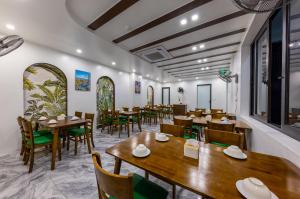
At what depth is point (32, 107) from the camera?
3.23 metres

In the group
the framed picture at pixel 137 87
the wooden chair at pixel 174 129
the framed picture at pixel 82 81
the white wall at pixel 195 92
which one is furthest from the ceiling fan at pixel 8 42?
the white wall at pixel 195 92

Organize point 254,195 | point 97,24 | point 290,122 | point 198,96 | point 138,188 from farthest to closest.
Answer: point 198,96, point 97,24, point 290,122, point 138,188, point 254,195

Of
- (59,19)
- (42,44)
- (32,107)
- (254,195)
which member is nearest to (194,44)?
(59,19)

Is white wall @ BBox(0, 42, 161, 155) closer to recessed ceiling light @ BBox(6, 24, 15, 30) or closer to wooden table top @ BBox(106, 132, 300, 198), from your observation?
recessed ceiling light @ BBox(6, 24, 15, 30)

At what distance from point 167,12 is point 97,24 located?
1.38 meters

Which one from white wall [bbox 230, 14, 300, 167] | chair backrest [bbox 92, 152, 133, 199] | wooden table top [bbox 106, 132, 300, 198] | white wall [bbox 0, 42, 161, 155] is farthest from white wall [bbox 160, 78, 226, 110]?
chair backrest [bbox 92, 152, 133, 199]

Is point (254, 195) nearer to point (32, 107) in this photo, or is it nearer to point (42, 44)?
point (32, 107)

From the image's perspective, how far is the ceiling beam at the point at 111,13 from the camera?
190cm

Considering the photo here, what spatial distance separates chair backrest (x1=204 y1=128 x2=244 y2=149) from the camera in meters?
1.42

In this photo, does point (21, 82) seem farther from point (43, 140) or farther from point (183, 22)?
point (183, 22)

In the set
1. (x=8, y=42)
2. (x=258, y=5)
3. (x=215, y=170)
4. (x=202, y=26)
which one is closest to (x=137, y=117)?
(x=202, y=26)

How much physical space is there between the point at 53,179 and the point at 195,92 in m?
9.29

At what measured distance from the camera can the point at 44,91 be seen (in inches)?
136

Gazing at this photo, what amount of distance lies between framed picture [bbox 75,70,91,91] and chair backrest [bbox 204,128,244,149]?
4220 mm
